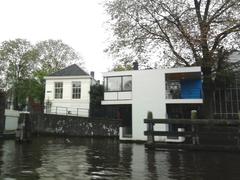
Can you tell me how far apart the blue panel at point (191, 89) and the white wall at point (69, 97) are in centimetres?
1546

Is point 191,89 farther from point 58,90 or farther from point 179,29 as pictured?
point 58,90

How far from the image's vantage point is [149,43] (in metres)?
27.5

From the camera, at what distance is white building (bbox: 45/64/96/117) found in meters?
42.0

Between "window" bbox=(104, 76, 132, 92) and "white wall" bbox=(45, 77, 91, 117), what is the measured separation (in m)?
11.8

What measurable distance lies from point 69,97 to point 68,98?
18 cm

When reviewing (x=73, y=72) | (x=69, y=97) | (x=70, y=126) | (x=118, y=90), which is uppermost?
(x=73, y=72)

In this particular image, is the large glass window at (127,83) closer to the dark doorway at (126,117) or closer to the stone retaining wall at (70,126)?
the dark doorway at (126,117)

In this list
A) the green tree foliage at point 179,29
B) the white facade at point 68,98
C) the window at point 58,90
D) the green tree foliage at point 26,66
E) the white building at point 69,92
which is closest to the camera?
the green tree foliage at point 179,29

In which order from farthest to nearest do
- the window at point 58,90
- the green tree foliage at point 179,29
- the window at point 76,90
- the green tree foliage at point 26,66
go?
1. the green tree foliage at point 26,66
2. the window at point 58,90
3. the window at point 76,90
4. the green tree foliage at point 179,29

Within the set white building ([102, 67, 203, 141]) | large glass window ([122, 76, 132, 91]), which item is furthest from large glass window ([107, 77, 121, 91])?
large glass window ([122, 76, 132, 91])

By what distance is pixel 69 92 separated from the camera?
4294 centimetres

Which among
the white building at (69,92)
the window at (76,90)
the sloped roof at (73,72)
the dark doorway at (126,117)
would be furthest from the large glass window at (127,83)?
the sloped roof at (73,72)

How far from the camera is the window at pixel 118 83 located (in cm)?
2934

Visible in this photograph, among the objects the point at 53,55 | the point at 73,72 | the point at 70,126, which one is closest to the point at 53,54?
the point at 53,55
